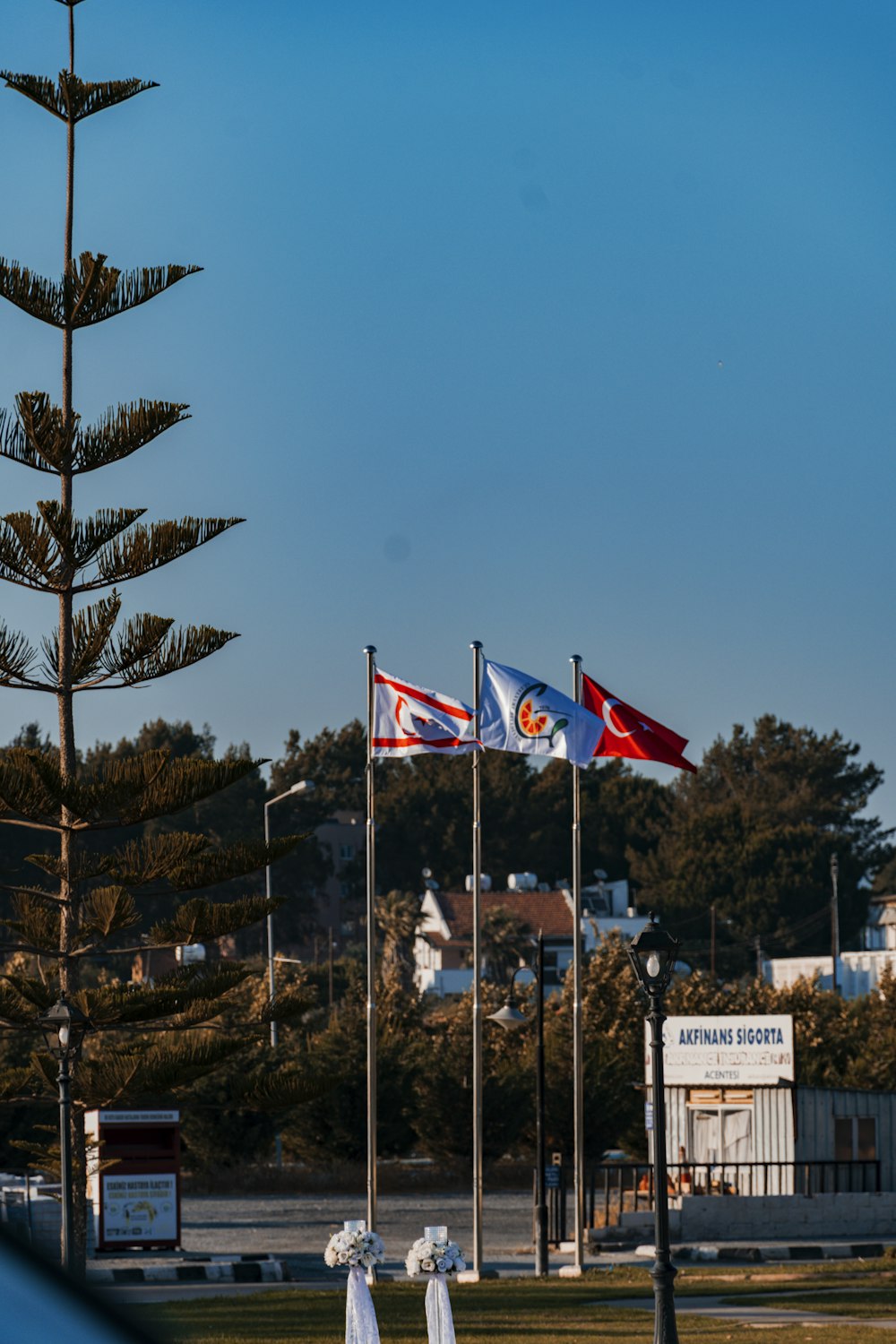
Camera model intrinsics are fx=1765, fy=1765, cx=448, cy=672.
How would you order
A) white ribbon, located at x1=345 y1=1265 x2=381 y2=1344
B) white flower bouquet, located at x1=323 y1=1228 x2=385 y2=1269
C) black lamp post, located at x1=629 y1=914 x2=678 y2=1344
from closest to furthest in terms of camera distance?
white ribbon, located at x1=345 y1=1265 x2=381 y2=1344, black lamp post, located at x1=629 y1=914 x2=678 y2=1344, white flower bouquet, located at x1=323 y1=1228 x2=385 y2=1269

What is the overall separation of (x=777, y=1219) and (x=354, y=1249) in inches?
736

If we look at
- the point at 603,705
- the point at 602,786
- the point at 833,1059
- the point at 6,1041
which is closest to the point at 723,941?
the point at 602,786

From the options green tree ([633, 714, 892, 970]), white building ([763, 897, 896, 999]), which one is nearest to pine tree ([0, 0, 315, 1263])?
white building ([763, 897, 896, 999])

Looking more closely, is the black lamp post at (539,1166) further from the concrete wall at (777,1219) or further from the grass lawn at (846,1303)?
the concrete wall at (777,1219)

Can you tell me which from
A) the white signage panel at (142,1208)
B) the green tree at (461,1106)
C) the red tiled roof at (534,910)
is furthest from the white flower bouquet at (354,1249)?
the red tiled roof at (534,910)

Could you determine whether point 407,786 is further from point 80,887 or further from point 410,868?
point 80,887

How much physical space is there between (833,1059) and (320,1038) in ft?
43.3

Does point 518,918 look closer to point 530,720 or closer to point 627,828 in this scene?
point 627,828

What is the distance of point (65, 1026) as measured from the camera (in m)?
19.6

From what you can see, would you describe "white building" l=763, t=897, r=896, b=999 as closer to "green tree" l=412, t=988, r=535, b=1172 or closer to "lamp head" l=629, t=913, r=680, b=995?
"green tree" l=412, t=988, r=535, b=1172

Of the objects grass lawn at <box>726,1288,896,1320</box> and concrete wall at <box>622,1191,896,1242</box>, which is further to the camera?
concrete wall at <box>622,1191,896,1242</box>

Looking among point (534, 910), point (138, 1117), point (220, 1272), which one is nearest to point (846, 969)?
point (534, 910)

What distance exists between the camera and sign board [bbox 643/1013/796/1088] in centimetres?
3231

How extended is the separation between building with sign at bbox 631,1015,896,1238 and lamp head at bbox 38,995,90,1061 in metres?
13.1
